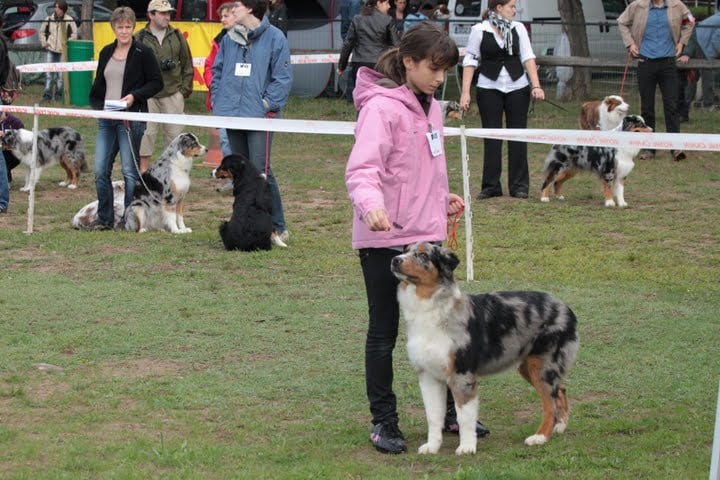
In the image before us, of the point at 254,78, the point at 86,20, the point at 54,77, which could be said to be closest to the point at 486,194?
the point at 254,78

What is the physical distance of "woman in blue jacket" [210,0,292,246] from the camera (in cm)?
1032

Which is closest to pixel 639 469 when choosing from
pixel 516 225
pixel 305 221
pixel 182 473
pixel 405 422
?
pixel 405 422

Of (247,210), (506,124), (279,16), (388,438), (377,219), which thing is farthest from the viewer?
(279,16)

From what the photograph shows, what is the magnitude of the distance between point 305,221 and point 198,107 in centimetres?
1016

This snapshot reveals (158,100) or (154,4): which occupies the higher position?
(154,4)

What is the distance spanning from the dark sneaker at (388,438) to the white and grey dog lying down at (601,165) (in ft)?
24.7

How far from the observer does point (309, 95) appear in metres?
22.6

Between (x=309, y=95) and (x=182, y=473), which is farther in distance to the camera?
(x=309, y=95)

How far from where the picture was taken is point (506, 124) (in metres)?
12.7

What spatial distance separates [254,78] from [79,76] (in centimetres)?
1190

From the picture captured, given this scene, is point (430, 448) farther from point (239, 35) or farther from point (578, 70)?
point (578, 70)

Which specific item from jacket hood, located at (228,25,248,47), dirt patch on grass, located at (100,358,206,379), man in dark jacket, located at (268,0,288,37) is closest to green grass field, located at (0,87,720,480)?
dirt patch on grass, located at (100,358,206,379)

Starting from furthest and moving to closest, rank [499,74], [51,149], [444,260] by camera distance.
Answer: [51,149] < [499,74] < [444,260]

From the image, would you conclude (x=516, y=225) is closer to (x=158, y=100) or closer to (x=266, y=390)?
(x=158, y=100)
